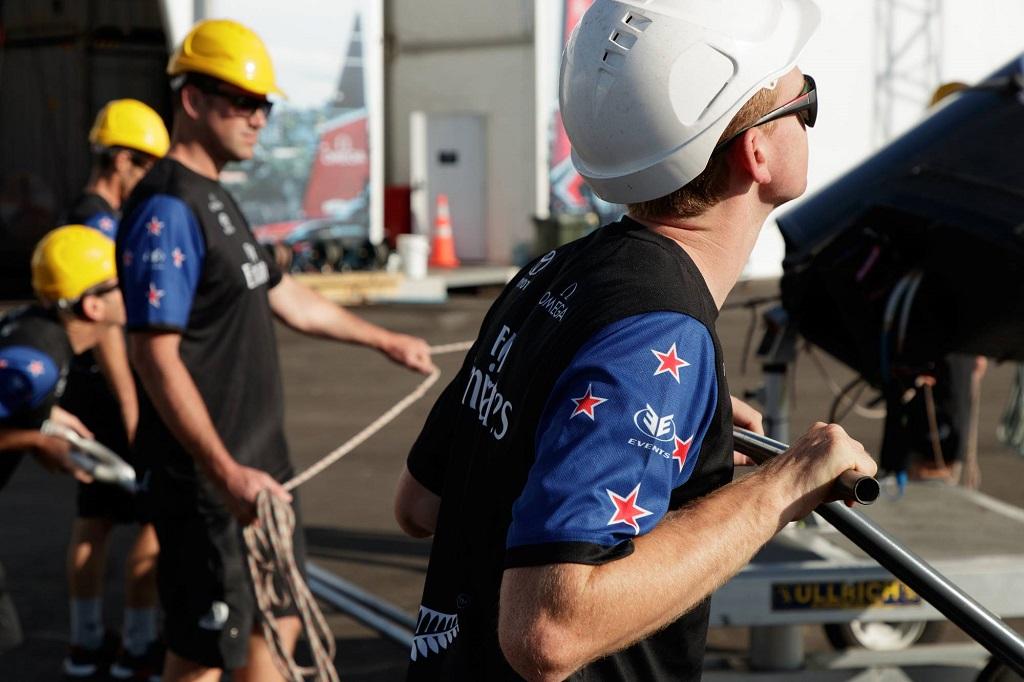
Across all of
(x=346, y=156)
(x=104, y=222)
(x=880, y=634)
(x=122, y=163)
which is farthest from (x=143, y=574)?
(x=346, y=156)

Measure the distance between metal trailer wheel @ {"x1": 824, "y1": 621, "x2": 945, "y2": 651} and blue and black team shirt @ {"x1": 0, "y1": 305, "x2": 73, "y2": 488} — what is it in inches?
121

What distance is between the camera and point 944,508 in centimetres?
461

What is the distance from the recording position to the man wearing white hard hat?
1.57 m

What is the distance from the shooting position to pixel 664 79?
70.1 inches

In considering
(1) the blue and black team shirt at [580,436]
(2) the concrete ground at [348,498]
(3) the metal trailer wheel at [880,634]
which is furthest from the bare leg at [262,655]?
(3) the metal trailer wheel at [880,634]

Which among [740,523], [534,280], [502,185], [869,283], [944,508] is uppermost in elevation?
[534,280]

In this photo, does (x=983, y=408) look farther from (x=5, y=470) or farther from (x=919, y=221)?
(x=5, y=470)

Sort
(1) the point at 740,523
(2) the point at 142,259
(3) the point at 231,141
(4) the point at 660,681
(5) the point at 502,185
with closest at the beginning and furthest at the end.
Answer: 1. (1) the point at 740,523
2. (4) the point at 660,681
3. (2) the point at 142,259
4. (3) the point at 231,141
5. (5) the point at 502,185

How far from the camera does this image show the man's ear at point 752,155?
1.84m

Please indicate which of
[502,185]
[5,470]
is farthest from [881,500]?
[502,185]

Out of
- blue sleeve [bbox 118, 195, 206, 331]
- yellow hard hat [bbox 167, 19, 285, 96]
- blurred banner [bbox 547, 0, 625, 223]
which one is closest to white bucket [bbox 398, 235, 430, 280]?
blurred banner [bbox 547, 0, 625, 223]

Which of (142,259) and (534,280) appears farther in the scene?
(142,259)

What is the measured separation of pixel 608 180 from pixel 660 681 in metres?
0.67

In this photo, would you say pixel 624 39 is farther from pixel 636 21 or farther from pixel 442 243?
pixel 442 243
